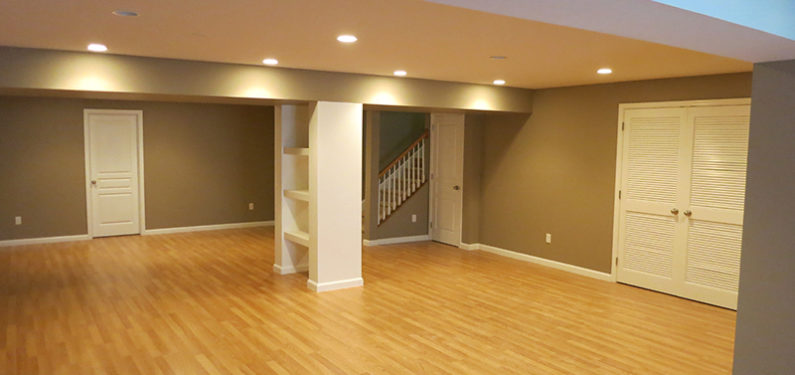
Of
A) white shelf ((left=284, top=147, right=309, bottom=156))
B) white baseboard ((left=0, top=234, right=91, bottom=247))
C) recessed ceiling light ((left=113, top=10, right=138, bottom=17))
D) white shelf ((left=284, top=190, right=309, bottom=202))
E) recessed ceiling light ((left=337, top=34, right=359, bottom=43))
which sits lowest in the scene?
white baseboard ((left=0, top=234, right=91, bottom=247))

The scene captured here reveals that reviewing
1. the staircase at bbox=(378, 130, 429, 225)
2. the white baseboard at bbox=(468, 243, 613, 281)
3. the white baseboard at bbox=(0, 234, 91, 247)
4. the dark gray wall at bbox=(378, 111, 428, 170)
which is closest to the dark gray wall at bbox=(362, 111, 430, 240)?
the staircase at bbox=(378, 130, 429, 225)

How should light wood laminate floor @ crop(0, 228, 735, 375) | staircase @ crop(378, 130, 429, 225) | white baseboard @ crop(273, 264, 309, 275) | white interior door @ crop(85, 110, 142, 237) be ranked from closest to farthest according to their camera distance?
light wood laminate floor @ crop(0, 228, 735, 375)
white baseboard @ crop(273, 264, 309, 275)
white interior door @ crop(85, 110, 142, 237)
staircase @ crop(378, 130, 429, 225)

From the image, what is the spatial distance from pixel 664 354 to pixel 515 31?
2659 millimetres

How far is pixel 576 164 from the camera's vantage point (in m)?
6.94

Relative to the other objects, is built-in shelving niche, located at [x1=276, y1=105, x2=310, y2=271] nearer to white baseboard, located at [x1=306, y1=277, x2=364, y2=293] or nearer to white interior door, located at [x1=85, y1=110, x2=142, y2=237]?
white baseboard, located at [x1=306, y1=277, x2=364, y2=293]

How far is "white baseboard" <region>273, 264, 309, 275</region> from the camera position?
A: 6.69 meters

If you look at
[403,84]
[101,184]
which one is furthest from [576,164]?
[101,184]

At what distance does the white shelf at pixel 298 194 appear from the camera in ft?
20.4

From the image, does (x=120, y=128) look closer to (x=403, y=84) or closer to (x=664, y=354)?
(x=403, y=84)

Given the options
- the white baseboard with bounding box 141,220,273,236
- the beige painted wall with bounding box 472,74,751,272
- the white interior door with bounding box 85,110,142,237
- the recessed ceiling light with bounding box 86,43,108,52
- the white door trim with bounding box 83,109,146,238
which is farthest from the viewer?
the white baseboard with bounding box 141,220,273,236

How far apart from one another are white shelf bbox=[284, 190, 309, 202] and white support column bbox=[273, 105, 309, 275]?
0.11 metres

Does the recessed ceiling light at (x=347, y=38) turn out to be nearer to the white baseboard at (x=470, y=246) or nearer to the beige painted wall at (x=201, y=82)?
the beige painted wall at (x=201, y=82)

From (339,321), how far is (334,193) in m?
1.50

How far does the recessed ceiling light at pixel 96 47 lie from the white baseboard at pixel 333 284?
2936mm
